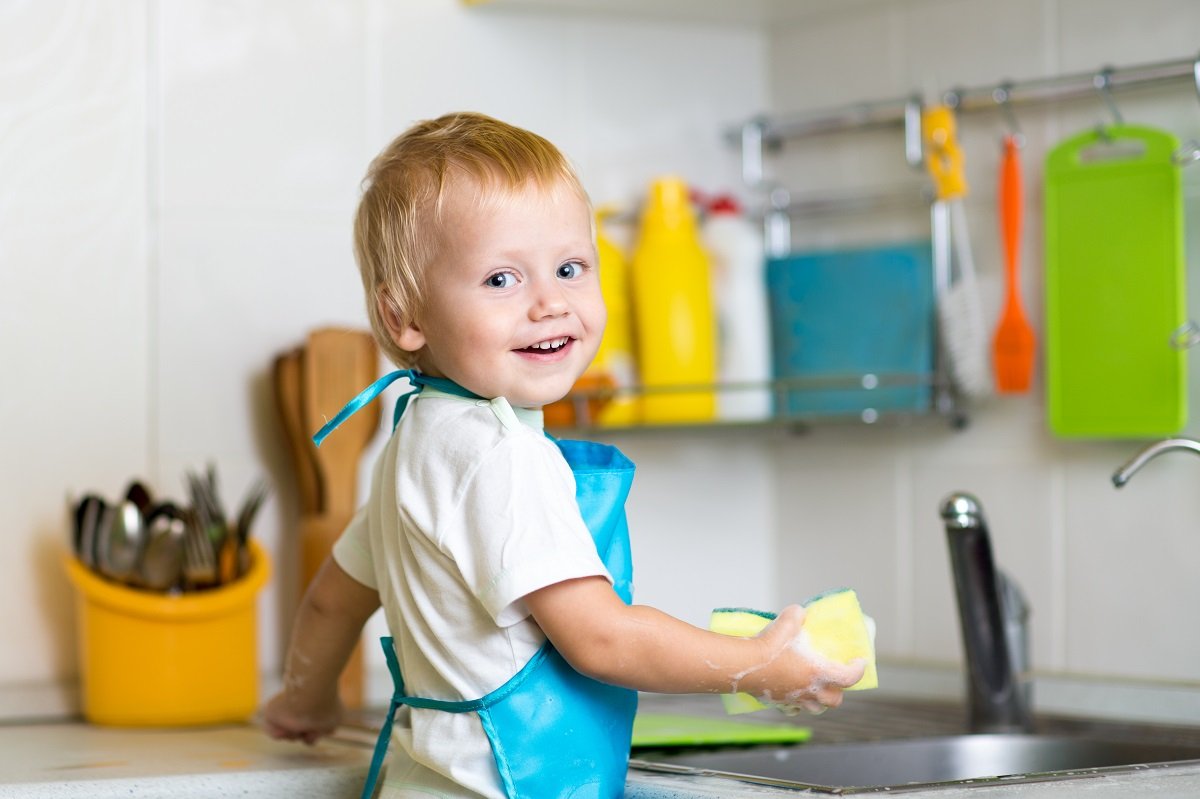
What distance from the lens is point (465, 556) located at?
34.3 inches

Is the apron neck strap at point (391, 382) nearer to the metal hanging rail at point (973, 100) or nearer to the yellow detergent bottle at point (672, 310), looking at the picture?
the yellow detergent bottle at point (672, 310)

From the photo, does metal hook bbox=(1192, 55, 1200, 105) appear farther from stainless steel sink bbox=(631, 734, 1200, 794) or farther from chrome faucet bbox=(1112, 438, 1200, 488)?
stainless steel sink bbox=(631, 734, 1200, 794)

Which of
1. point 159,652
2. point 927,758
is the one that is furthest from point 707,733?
point 159,652

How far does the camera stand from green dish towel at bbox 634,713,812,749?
1205 mm

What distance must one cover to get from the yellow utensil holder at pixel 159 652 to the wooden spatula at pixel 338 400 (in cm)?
12

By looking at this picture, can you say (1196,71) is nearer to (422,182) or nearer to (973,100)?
(973,100)

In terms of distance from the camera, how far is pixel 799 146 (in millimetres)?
1759

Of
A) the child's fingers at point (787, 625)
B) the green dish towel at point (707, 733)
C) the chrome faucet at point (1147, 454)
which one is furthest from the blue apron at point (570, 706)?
the chrome faucet at point (1147, 454)

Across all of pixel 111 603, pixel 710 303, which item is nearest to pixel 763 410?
pixel 710 303

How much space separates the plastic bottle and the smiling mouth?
0.76 m

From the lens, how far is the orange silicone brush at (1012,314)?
1509 millimetres

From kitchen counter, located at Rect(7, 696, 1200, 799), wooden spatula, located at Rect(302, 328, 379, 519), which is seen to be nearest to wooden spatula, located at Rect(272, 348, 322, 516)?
wooden spatula, located at Rect(302, 328, 379, 519)

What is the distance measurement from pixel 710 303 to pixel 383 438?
1.28ft

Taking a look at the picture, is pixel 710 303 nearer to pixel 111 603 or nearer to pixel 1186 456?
pixel 1186 456
